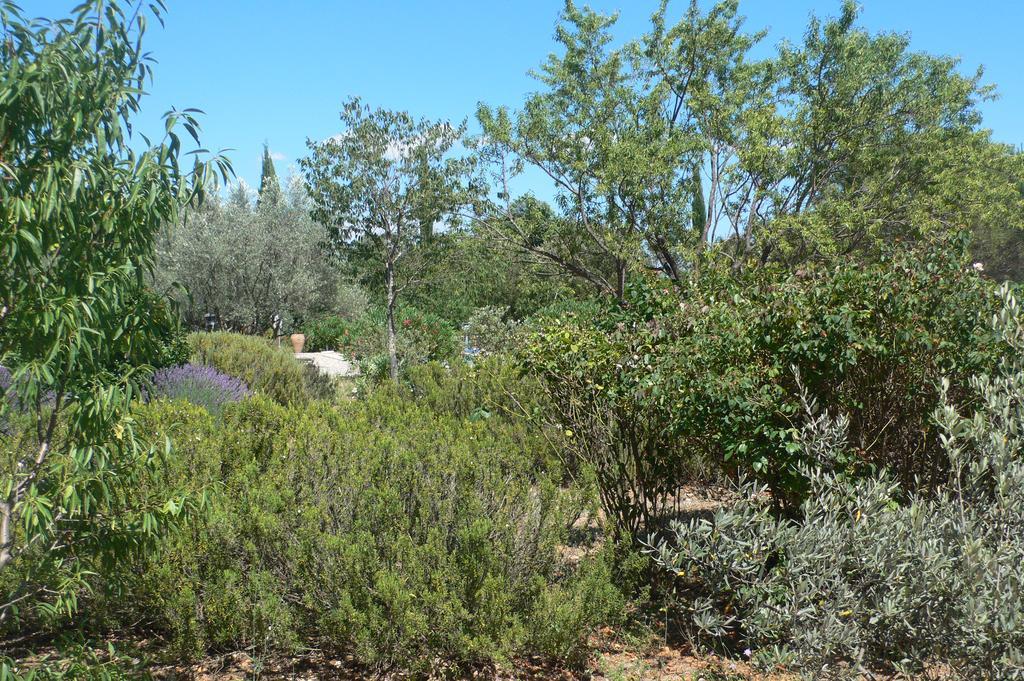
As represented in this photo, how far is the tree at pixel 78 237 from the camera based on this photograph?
2.09 meters

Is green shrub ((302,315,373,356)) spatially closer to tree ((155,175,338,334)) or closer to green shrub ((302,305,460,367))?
tree ((155,175,338,334))

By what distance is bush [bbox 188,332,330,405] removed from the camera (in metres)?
10.3

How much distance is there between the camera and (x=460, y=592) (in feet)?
10.6

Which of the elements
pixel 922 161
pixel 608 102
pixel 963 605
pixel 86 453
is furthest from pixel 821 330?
pixel 922 161

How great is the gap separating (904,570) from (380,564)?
187 centimetres

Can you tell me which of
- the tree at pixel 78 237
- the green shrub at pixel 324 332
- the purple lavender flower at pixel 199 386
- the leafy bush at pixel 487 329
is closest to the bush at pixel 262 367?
the purple lavender flower at pixel 199 386

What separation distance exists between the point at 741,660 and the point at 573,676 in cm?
75

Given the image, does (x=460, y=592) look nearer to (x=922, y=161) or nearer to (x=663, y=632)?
(x=663, y=632)

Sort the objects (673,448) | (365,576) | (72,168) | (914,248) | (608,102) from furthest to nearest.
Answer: (608,102) < (673,448) < (914,248) < (365,576) < (72,168)

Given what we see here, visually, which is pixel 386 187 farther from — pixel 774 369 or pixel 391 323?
pixel 774 369

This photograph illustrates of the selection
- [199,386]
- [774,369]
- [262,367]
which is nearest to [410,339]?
[262,367]

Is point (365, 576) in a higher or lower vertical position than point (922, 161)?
lower

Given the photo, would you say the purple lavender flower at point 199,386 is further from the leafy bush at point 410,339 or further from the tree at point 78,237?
the tree at point 78,237

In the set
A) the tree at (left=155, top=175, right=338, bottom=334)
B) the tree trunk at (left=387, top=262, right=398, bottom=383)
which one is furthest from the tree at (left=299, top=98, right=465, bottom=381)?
the tree at (left=155, top=175, right=338, bottom=334)
